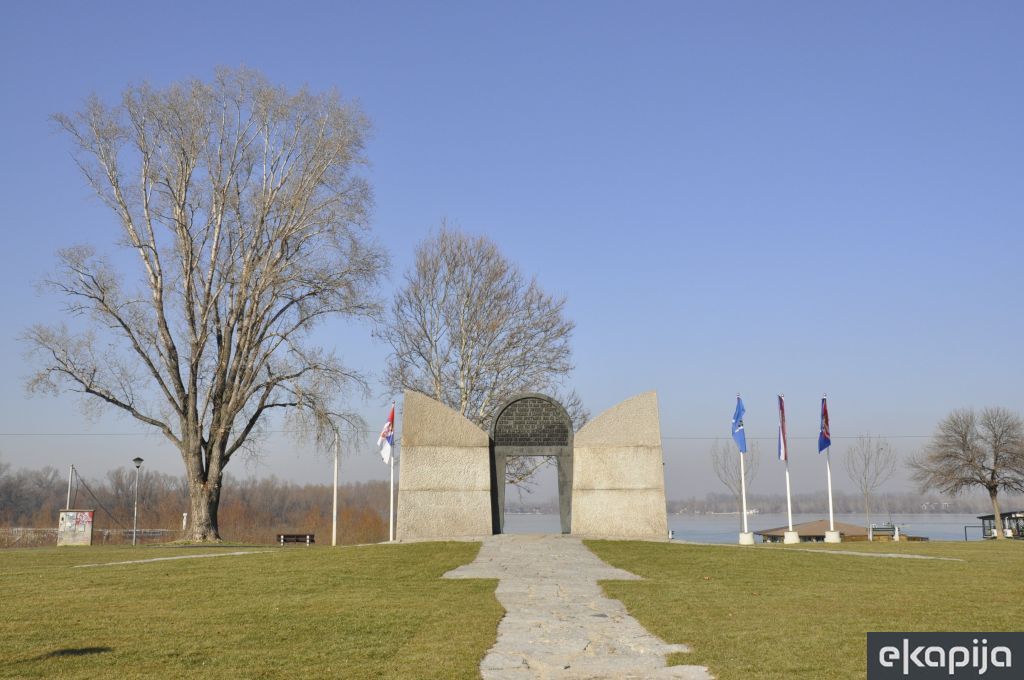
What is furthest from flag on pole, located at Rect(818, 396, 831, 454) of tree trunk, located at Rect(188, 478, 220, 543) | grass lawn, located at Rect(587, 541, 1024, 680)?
tree trunk, located at Rect(188, 478, 220, 543)

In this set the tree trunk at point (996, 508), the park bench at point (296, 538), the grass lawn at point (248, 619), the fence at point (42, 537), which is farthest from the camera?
the fence at point (42, 537)

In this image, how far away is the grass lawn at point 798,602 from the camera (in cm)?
710

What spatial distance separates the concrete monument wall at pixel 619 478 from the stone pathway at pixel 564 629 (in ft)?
16.9

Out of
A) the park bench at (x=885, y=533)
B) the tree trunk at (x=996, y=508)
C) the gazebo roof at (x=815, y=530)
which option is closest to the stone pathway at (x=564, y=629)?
the park bench at (x=885, y=533)

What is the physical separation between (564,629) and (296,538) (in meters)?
30.8

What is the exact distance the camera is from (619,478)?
19969mm

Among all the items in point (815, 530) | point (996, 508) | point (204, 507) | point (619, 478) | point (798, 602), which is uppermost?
point (619, 478)

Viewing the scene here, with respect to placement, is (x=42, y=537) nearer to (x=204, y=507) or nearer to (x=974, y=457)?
(x=204, y=507)

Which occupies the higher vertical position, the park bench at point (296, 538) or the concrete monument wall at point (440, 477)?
the concrete monument wall at point (440, 477)

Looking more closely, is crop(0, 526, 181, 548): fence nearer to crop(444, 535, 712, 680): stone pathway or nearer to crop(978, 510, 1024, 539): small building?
crop(444, 535, 712, 680): stone pathway

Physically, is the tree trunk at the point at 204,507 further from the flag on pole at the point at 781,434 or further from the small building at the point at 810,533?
the small building at the point at 810,533

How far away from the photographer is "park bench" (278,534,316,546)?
35294 millimetres

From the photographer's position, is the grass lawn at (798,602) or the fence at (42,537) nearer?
the grass lawn at (798,602)

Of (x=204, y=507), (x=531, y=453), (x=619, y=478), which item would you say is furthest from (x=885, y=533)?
(x=204, y=507)
